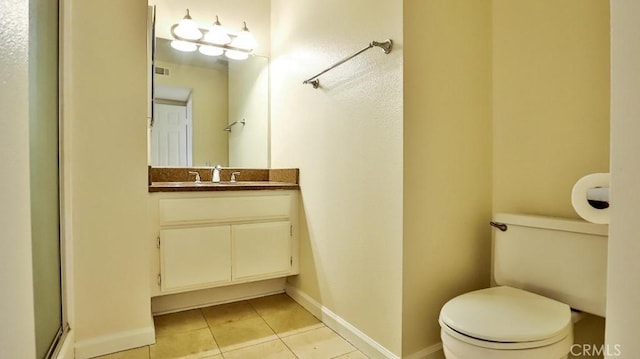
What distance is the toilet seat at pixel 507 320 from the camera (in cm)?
98

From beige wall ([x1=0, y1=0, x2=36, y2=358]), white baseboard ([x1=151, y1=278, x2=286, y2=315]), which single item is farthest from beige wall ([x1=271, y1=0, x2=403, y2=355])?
beige wall ([x1=0, y1=0, x2=36, y2=358])

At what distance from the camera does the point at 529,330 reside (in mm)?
995

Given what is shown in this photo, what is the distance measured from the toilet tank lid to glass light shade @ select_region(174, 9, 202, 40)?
7.48 feet

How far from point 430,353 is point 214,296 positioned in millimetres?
1390

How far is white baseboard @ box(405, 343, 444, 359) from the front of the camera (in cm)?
141

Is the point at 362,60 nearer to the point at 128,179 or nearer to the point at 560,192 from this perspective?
the point at 560,192

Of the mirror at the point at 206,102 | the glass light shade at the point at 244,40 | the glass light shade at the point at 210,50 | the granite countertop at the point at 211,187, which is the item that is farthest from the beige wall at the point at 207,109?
the granite countertop at the point at 211,187

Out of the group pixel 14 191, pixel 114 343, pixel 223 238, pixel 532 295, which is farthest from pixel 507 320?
pixel 114 343

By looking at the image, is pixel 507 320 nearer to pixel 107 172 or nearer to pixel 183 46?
pixel 107 172

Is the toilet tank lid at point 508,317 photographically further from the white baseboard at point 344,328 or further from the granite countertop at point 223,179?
the granite countertop at point 223,179

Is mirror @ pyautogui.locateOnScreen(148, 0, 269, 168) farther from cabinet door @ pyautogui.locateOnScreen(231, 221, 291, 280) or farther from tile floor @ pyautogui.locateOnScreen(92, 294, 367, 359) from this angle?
tile floor @ pyautogui.locateOnScreen(92, 294, 367, 359)

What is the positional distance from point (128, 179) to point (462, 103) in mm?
1646

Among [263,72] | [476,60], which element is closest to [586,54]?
[476,60]

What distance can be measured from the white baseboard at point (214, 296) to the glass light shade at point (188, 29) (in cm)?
174
